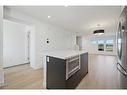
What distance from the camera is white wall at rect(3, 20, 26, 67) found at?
513cm

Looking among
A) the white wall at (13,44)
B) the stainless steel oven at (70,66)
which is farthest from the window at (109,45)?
the stainless steel oven at (70,66)

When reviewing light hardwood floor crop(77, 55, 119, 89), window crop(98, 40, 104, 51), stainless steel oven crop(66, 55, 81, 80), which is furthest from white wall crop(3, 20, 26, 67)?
window crop(98, 40, 104, 51)

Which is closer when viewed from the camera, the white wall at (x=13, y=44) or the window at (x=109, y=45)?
the white wall at (x=13, y=44)

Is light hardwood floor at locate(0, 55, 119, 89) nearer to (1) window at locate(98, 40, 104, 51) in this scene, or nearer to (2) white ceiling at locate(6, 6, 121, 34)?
(2) white ceiling at locate(6, 6, 121, 34)

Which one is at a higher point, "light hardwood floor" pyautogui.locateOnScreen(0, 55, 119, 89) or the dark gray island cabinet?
the dark gray island cabinet

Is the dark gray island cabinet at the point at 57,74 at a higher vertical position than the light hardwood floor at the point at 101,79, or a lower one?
higher

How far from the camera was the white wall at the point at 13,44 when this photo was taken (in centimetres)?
513

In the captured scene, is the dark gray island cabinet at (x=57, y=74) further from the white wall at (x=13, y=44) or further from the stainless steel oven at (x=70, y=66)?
the white wall at (x=13, y=44)

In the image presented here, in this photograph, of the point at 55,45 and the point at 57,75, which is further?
the point at 55,45

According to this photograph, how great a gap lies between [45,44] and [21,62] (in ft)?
5.92

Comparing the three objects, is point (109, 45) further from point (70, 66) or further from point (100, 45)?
point (70, 66)

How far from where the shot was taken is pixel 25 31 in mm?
6090

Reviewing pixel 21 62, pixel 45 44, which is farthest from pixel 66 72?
pixel 21 62
